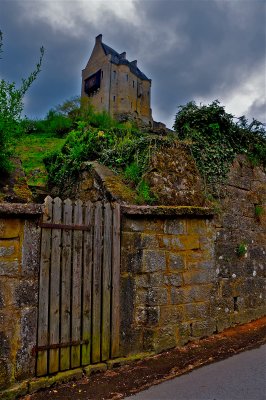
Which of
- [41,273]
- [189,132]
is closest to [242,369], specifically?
[41,273]

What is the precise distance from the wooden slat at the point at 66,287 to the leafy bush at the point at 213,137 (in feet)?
9.47

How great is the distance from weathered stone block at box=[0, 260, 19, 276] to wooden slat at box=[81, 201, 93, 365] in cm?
88

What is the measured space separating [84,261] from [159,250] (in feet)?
3.64

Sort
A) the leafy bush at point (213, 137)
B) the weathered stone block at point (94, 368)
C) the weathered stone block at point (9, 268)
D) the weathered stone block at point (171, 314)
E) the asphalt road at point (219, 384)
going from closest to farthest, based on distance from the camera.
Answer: the asphalt road at point (219, 384) → the weathered stone block at point (9, 268) → the weathered stone block at point (94, 368) → the weathered stone block at point (171, 314) → the leafy bush at point (213, 137)

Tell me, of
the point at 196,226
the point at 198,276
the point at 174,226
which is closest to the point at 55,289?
the point at 174,226

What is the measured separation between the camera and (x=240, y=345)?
5.30 metres

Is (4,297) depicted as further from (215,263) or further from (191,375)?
(215,263)

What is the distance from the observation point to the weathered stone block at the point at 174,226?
5.17 m

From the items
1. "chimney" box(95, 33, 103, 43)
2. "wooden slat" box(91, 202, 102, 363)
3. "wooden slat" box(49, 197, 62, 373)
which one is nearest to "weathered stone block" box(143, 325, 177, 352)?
"wooden slat" box(91, 202, 102, 363)

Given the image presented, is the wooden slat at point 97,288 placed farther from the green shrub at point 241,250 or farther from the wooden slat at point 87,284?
the green shrub at point 241,250

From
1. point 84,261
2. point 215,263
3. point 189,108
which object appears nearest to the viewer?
point 84,261

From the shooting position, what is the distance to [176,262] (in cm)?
521

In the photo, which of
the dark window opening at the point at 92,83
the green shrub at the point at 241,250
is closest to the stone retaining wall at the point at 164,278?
the green shrub at the point at 241,250

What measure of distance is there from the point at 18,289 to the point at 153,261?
6.01 feet
